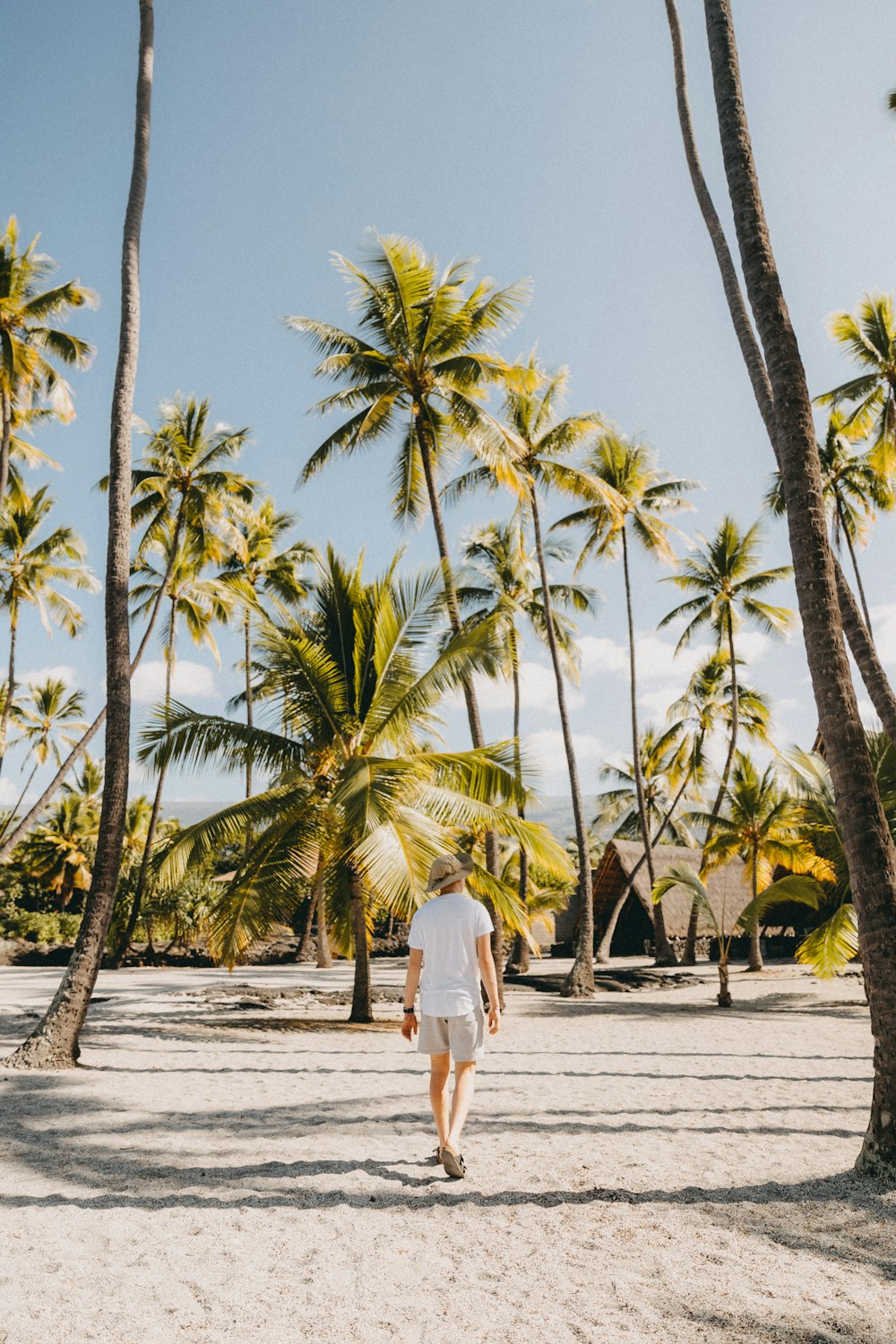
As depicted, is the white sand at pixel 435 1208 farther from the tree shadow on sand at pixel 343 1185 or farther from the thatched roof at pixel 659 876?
the thatched roof at pixel 659 876

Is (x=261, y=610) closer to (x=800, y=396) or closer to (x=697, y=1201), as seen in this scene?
(x=800, y=396)

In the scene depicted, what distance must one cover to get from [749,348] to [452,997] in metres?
6.24

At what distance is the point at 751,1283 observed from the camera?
3346 mm

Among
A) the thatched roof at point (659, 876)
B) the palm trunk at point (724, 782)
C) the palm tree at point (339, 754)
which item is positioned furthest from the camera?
the thatched roof at point (659, 876)

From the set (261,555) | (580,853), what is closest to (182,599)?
(261,555)

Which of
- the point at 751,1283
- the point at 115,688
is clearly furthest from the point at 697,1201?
the point at 115,688

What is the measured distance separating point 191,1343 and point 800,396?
231 inches

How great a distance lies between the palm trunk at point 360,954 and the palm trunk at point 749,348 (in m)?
7.03

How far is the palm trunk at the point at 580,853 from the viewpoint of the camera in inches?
663

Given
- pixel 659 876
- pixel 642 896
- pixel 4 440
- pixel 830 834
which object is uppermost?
pixel 4 440

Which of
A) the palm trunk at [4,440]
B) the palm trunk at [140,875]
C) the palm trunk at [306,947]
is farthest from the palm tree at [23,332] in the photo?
the palm trunk at [306,947]

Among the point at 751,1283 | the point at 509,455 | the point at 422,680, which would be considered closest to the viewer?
the point at 751,1283

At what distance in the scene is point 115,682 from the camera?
8797 mm

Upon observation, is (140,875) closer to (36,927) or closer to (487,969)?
(36,927)
